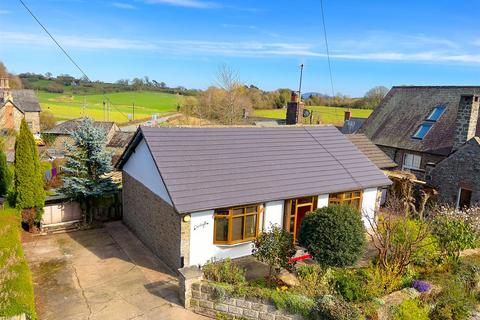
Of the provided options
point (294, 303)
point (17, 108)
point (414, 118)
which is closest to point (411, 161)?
point (414, 118)

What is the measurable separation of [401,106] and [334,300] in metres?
23.3

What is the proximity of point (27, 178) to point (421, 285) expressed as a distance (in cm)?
1607

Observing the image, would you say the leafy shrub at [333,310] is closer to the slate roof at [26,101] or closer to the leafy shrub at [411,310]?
the leafy shrub at [411,310]

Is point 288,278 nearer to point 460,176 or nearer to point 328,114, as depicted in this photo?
point 460,176

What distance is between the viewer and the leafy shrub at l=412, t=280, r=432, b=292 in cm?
1052

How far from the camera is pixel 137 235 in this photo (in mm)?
15992

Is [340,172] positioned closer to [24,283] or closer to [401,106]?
[24,283]

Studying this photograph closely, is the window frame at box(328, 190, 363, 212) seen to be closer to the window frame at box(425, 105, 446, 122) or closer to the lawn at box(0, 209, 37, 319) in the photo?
the lawn at box(0, 209, 37, 319)

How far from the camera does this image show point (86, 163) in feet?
55.7

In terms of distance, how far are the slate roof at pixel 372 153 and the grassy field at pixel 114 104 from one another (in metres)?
52.5

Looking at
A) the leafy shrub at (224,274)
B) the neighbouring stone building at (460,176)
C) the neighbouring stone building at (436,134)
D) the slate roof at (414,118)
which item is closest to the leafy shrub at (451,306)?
the leafy shrub at (224,274)

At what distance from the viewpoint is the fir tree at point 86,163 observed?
54.2 ft

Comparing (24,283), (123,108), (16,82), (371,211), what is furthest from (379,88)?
(16,82)

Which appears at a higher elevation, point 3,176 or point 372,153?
point 372,153
